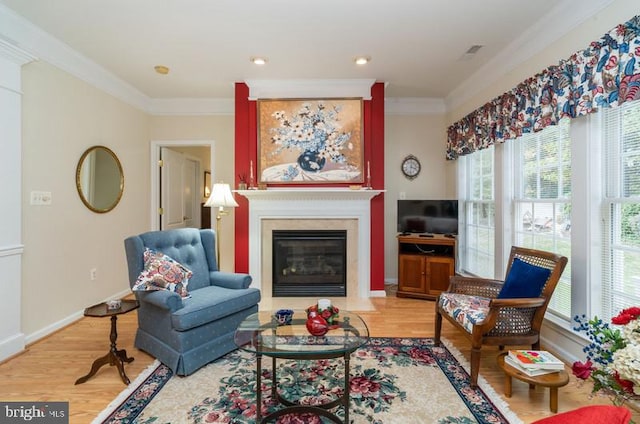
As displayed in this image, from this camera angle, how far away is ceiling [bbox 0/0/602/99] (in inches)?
97.4

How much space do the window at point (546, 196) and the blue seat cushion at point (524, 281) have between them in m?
0.44

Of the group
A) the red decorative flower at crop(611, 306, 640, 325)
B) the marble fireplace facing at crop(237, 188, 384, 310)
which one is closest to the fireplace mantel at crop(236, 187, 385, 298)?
the marble fireplace facing at crop(237, 188, 384, 310)

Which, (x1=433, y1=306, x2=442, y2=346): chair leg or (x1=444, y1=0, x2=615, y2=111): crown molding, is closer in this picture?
(x1=444, y1=0, x2=615, y2=111): crown molding

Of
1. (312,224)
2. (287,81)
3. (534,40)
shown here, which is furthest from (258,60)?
(534,40)

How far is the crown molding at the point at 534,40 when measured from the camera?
90.3 inches

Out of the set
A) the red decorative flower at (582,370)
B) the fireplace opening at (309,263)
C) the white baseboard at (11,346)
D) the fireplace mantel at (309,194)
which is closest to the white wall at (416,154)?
the fireplace mantel at (309,194)

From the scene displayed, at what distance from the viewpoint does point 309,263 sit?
417 centimetres

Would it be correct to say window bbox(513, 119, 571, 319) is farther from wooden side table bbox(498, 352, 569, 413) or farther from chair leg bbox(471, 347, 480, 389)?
chair leg bbox(471, 347, 480, 389)

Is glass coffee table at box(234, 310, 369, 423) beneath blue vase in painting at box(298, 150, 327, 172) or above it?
beneath

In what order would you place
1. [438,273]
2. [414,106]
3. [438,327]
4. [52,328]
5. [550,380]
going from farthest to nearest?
[414,106] < [438,273] < [52,328] < [438,327] < [550,380]

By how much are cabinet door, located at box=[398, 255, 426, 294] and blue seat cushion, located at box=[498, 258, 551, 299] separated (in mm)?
1457

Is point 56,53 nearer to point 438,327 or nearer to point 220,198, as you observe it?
point 220,198

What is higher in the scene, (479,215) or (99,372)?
(479,215)

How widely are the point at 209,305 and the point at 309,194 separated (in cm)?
192
